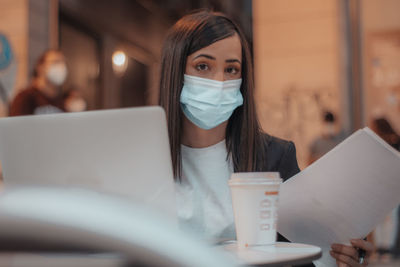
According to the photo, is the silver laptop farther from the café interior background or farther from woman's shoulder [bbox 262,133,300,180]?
the café interior background

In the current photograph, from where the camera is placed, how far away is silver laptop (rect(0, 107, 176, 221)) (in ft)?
3.36

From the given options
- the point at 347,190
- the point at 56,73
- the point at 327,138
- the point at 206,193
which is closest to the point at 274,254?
the point at 347,190

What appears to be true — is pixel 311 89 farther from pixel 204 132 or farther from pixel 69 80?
pixel 204 132

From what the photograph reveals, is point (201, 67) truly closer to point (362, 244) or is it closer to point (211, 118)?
point (211, 118)

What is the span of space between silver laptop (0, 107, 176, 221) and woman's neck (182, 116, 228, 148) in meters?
0.58

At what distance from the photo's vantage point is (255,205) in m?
1.06

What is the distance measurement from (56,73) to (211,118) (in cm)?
275

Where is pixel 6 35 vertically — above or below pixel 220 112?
above

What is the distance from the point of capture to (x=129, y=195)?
41.2 inches

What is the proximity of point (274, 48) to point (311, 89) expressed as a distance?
1.92 ft

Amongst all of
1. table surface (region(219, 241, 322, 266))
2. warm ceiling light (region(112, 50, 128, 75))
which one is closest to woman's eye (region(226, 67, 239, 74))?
table surface (region(219, 241, 322, 266))

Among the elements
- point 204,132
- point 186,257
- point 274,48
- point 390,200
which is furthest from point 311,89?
point 186,257

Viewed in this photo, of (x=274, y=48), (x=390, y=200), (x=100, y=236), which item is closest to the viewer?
(x=100, y=236)

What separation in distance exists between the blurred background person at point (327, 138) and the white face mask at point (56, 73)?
2.44m
